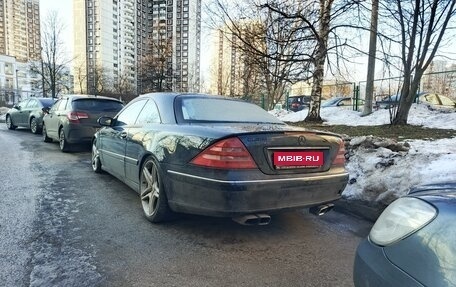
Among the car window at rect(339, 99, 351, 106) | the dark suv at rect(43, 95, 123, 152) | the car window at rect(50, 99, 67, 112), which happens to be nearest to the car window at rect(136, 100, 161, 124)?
the dark suv at rect(43, 95, 123, 152)

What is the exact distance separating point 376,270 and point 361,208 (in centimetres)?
305

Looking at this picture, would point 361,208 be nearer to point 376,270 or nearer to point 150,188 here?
point 150,188

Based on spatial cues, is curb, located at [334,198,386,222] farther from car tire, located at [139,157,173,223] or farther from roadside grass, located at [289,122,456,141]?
roadside grass, located at [289,122,456,141]

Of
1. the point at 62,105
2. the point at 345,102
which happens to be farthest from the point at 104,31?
the point at 62,105

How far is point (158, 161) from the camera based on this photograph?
3654mm

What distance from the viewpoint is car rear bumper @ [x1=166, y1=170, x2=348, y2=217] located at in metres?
2.96

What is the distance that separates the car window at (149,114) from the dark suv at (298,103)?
69.9 ft

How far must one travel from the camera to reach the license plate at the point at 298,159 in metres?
3.16

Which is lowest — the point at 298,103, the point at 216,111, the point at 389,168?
the point at 389,168

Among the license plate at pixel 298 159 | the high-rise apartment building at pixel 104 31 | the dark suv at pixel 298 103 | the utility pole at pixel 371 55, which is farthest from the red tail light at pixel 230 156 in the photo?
the high-rise apartment building at pixel 104 31

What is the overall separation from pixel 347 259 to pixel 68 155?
728cm

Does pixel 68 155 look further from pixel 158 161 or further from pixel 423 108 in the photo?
pixel 423 108

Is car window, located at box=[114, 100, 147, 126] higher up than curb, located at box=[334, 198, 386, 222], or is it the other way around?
car window, located at box=[114, 100, 147, 126]

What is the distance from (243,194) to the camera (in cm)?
294
